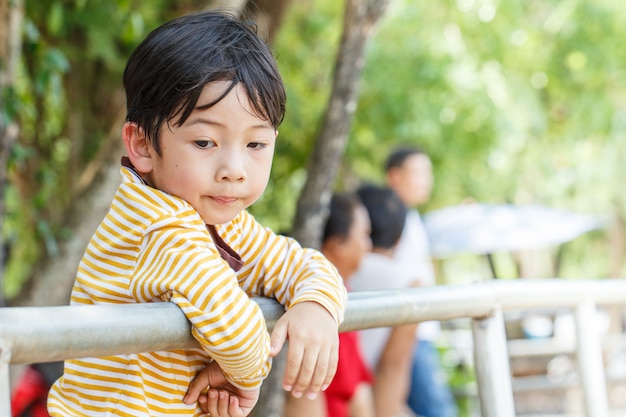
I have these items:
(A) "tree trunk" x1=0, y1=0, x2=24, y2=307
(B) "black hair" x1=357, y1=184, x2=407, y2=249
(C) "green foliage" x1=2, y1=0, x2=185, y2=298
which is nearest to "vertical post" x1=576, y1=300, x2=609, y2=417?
(A) "tree trunk" x1=0, y1=0, x2=24, y2=307

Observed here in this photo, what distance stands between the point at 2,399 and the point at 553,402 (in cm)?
789

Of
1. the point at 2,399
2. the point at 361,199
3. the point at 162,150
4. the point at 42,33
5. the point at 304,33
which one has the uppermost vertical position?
the point at 304,33

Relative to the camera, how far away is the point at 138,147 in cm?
137

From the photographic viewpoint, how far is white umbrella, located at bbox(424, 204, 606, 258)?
30.3ft

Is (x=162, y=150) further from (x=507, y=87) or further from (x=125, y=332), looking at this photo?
(x=507, y=87)

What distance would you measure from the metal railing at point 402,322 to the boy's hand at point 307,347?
0.05 metres

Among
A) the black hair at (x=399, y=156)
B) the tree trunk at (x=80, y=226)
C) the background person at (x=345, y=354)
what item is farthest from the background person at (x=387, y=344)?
the black hair at (x=399, y=156)

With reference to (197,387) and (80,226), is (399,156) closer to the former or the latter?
(80,226)

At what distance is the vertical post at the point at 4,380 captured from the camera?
0.88 meters

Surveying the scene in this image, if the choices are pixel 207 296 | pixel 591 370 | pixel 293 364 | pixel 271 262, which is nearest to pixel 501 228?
pixel 591 370

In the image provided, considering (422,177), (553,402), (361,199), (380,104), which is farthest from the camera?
(553,402)

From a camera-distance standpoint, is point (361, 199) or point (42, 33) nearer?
point (361, 199)

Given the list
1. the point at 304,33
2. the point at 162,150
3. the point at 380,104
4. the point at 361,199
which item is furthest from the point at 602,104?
the point at 162,150

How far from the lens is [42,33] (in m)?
5.84
